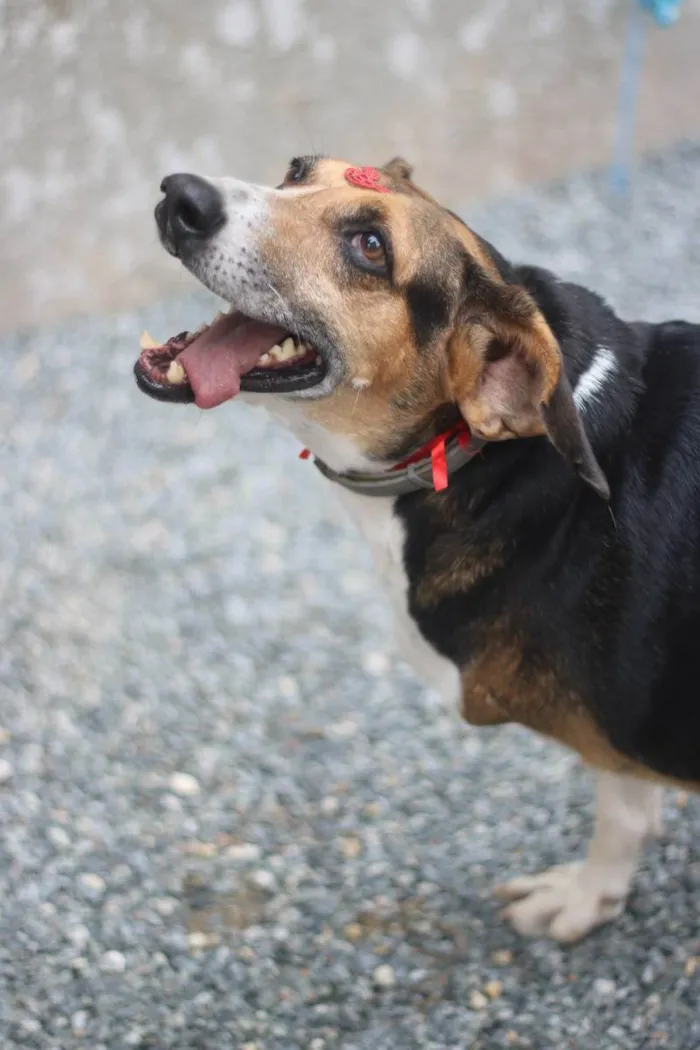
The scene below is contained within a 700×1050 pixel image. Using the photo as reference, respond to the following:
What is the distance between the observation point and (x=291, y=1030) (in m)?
3.04

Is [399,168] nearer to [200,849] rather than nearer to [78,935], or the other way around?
[200,849]

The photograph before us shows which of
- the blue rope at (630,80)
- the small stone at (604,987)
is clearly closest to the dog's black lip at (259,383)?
the small stone at (604,987)

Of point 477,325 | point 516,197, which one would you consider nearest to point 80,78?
point 516,197

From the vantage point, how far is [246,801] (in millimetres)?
3771

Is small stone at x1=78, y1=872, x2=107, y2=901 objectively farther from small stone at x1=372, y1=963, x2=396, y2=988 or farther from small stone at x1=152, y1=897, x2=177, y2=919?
small stone at x1=372, y1=963, x2=396, y2=988

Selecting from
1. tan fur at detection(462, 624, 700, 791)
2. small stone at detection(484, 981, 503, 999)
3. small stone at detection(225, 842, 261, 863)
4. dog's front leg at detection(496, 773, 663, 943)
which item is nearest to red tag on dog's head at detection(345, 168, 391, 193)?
tan fur at detection(462, 624, 700, 791)

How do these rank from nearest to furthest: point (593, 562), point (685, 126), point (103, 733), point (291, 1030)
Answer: point (593, 562)
point (291, 1030)
point (103, 733)
point (685, 126)

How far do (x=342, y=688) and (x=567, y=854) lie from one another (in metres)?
1.13

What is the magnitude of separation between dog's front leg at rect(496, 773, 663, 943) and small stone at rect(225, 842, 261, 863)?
84 cm

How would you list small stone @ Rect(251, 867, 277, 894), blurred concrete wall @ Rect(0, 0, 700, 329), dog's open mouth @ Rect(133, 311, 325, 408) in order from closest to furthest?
1. dog's open mouth @ Rect(133, 311, 325, 408)
2. small stone @ Rect(251, 867, 277, 894)
3. blurred concrete wall @ Rect(0, 0, 700, 329)

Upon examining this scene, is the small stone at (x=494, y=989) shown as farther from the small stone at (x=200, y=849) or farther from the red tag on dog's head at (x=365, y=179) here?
the red tag on dog's head at (x=365, y=179)

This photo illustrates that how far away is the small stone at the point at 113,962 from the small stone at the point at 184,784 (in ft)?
2.19

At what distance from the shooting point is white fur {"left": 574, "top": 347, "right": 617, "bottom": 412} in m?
2.52

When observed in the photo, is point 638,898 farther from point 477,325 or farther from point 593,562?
point 477,325
